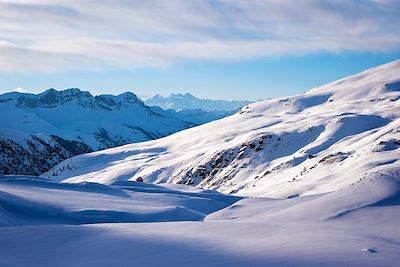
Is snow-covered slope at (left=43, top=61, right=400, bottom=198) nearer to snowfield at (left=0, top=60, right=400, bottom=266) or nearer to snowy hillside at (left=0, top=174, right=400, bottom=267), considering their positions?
snowfield at (left=0, top=60, right=400, bottom=266)

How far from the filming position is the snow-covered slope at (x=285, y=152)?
43219mm

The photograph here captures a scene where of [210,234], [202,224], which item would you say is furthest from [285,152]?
[210,234]

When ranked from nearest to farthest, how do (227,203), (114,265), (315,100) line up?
(114,265) < (227,203) < (315,100)

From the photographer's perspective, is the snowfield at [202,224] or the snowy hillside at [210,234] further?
the snowfield at [202,224]

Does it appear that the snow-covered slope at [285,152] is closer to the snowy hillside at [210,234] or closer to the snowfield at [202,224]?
the snowfield at [202,224]

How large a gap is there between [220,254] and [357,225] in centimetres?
592

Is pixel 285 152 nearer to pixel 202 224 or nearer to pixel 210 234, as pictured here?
pixel 202 224

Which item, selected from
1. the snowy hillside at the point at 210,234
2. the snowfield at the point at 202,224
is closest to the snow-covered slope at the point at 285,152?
the snowfield at the point at 202,224

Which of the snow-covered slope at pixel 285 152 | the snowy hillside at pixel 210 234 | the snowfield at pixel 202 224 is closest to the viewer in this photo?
the snowy hillside at pixel 210 234

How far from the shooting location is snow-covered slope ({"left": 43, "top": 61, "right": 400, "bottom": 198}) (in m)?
43.2

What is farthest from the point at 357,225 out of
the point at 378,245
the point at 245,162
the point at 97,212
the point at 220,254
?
the point at 245,162

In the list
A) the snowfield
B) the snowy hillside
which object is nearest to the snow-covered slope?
the snowfield

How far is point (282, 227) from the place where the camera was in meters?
12.7

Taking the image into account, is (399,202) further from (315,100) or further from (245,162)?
(315,100)
